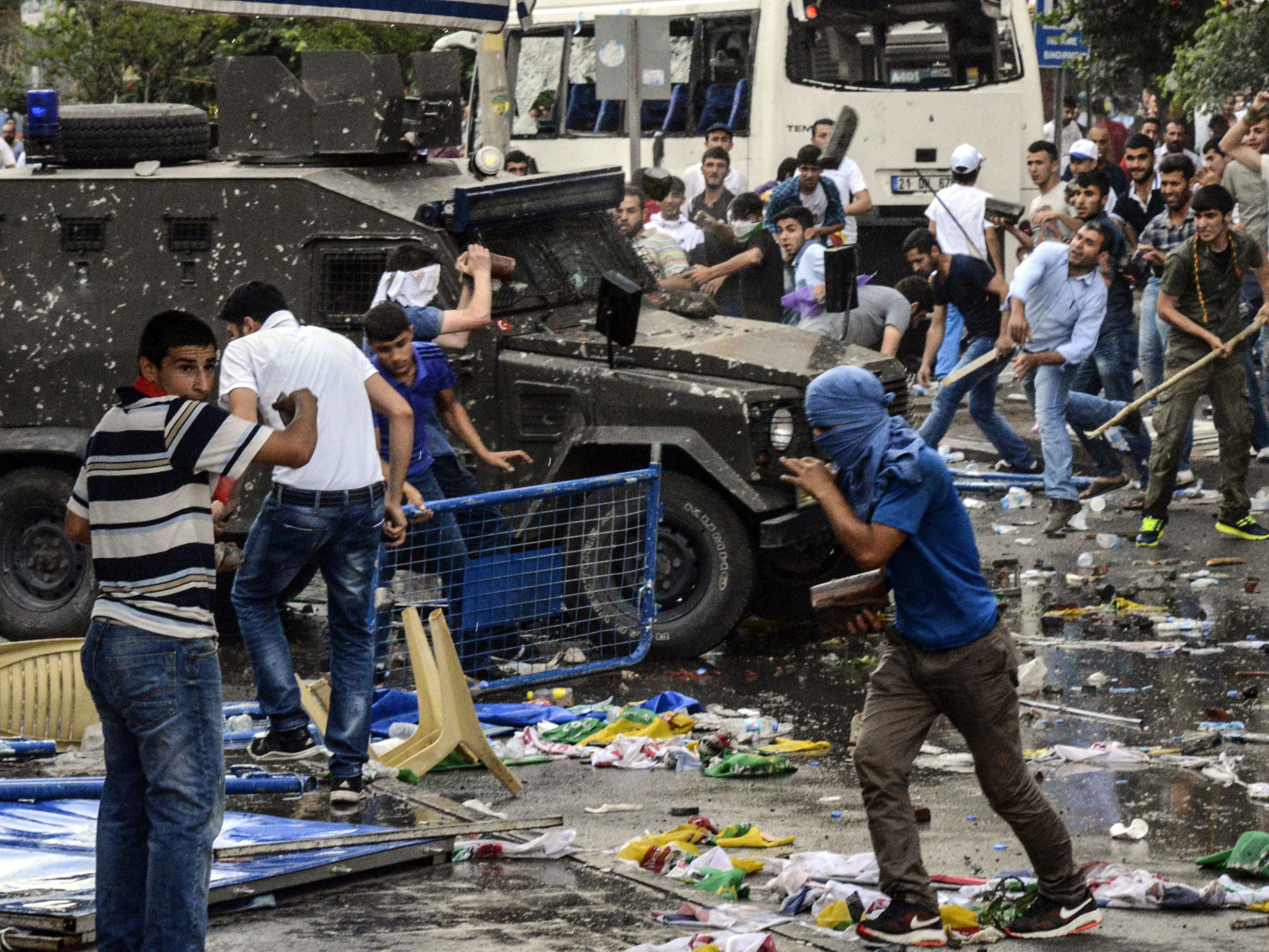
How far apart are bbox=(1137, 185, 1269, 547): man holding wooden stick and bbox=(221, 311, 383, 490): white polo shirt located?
19.7 feet

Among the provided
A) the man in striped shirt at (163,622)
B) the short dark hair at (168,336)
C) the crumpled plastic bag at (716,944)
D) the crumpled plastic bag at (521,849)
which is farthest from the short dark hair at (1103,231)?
the man in striped shirt at (163,622)

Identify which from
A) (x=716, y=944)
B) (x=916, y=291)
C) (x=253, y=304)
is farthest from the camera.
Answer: (x=916, y=291)

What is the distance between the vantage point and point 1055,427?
12305mm

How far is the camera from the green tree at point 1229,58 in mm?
17203

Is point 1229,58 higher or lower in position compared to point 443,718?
higher

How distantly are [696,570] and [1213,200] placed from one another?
4.12 meters

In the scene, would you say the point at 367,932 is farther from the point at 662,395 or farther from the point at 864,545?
the point at 662,395

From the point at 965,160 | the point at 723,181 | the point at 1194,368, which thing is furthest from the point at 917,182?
the point at 1194,368

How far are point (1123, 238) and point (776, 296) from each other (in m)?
3.70

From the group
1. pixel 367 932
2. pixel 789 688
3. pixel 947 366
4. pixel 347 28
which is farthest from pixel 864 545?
pixel 347 28

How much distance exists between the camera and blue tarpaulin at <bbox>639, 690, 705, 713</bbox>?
8328 millimetres

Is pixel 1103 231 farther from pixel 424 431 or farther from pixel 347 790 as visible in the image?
pixel 347 790

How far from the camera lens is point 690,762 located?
7.64 m

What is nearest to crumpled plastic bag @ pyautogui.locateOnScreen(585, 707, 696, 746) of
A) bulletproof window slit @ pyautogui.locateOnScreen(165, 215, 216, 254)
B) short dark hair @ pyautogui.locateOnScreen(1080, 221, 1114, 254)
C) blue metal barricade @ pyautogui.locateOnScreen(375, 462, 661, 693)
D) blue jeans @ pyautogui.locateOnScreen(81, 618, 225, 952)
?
blue metal barricade @ pyautogui.locateOnScreen(375, 462, 661, 693)
